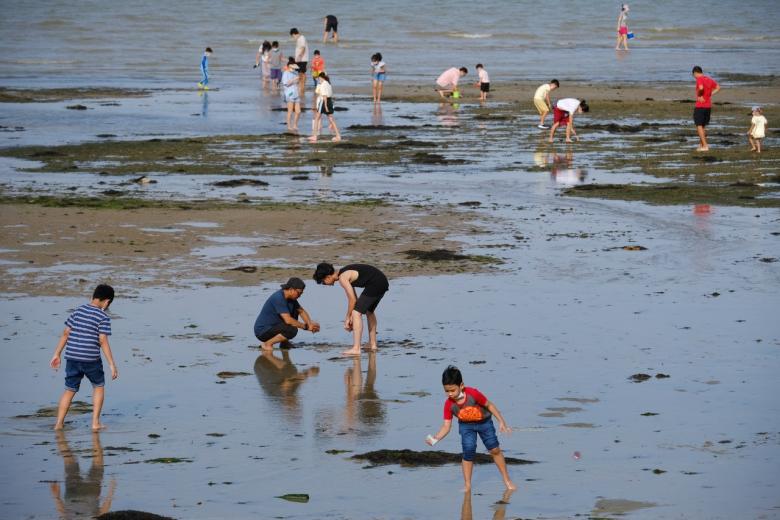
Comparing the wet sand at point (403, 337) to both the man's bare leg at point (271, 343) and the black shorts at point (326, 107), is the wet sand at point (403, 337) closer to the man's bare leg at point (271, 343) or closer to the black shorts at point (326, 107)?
the man's bare leg at point (271, 343)

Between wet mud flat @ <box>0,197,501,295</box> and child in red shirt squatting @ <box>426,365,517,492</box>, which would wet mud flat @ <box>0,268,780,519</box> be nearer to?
child in red shirt squatting @ <box>426,365,517,492</box>

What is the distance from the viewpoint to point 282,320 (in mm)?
14961

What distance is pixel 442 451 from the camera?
11414mm

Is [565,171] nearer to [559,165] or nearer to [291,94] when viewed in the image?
[559,165]

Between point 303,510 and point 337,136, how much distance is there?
22685mm

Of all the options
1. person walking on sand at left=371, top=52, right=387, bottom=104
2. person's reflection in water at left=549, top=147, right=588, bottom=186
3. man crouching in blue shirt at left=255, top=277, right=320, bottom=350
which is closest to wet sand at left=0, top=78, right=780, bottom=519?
person's reflection in water at left=549, top=147, right=588, bottom=186

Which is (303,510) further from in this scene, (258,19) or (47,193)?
(258,19)

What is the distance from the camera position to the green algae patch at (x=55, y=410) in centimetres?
1246

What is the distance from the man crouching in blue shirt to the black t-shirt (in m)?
0.59

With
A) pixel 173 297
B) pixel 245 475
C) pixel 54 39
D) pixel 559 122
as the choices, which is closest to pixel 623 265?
pixel 173 297

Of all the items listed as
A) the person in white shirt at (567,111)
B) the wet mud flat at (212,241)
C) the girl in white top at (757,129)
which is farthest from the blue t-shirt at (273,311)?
the person in white shirt at (567,111)

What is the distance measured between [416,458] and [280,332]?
4.01 m

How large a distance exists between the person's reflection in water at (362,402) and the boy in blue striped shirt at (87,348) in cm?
215

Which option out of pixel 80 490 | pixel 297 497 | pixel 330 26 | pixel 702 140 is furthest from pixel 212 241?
pixel 330 26
